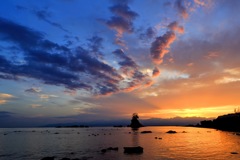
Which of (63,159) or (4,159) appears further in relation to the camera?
(4,159)

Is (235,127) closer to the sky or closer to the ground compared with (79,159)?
closer to the sky

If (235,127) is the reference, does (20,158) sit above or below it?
below

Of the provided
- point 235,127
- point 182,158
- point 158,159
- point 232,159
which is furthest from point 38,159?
point 235,127

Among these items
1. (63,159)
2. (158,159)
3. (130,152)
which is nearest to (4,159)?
(63,159)

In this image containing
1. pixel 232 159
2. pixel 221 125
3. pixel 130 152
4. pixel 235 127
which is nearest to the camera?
pixel 232 159

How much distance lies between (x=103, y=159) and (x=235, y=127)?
149422 millimetres

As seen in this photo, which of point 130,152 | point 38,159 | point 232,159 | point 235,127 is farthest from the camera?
point 235,127

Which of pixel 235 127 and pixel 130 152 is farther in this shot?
pixel 235 127

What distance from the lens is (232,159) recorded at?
51688 millimetres

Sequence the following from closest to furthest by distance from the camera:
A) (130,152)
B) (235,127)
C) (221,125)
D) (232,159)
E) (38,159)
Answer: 1. (232,159)
2. (38,159)
3. (130,152)
4. (235,127)
5. (221,125)

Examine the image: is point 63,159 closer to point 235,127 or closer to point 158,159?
point 158,159

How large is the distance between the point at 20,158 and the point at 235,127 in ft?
522

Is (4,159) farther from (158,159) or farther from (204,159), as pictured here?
(204,159)

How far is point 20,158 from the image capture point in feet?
190
